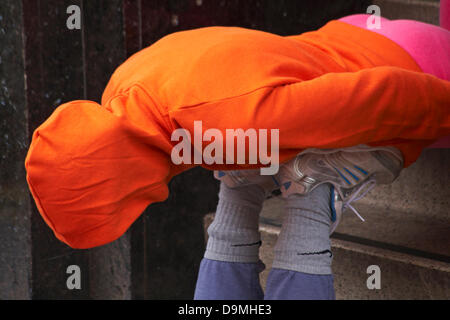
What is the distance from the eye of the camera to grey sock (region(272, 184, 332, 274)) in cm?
101

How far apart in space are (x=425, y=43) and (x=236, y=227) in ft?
1.55

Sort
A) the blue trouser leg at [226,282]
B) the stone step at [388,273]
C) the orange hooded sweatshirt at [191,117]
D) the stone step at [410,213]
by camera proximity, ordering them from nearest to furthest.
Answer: the orange hooded sweatshirt at [191,117] → the blue trouser leg at [226,282] → the stone step at [388,273] → the stone step at [410,213]

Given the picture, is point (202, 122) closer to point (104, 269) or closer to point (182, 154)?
point (182, 154)

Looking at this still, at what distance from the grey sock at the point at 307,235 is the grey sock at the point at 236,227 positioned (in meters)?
0.09

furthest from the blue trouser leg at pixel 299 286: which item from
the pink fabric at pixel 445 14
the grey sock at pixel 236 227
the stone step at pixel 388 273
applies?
the pink fabric at pixel 445 14

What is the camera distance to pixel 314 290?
3.27 feet

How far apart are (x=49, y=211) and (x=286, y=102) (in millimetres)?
371

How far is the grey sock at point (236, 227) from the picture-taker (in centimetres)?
112

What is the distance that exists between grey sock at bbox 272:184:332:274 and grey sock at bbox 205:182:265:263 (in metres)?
0.09

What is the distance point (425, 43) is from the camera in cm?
118

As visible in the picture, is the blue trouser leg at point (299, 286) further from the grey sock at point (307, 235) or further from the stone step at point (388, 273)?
the stone step at point (388, 273)

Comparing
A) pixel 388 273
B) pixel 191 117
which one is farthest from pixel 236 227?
pixel 388 273

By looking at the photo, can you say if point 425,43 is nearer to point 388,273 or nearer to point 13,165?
point 388,273

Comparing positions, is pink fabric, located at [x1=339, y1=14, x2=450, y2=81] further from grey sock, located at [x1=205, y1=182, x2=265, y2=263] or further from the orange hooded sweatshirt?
grey sock, located at [x1=205, y1=182, x2=265, y2=263]
